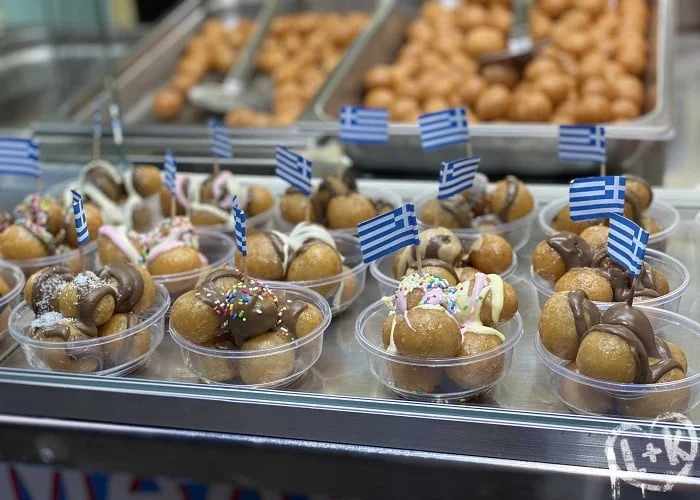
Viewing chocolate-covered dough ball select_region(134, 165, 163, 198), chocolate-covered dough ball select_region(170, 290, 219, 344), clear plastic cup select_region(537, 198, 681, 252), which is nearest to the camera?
chocolate-covered dough ball select_region(170, 290, 219, 344)

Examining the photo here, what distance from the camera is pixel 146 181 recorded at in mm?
2355

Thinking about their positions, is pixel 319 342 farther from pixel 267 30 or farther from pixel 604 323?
pixel 267 30

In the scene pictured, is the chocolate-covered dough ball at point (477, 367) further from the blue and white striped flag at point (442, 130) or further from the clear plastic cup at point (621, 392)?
the blue and white striped flag at point (442, 130)

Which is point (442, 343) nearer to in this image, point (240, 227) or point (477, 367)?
point (477, 367)

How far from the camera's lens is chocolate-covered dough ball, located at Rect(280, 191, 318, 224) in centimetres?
215

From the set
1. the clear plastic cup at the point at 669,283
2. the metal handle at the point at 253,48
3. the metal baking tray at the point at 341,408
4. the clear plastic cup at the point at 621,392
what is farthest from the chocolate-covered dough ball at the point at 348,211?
the metal handle at the point at 253,48

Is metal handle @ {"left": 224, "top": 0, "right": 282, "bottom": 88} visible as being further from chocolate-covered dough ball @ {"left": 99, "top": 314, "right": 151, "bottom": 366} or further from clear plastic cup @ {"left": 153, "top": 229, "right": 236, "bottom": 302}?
chocolate-covered dough ball @ {"left": 99, "top": 314, "right": 151, "bottom": 366}

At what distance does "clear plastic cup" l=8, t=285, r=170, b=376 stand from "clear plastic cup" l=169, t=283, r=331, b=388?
0.09 meters

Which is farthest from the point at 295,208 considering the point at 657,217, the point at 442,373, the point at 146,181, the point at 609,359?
the point at 609,359

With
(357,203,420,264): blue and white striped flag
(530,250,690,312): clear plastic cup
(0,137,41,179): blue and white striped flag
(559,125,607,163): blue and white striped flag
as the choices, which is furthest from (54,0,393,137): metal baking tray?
(530,250,690,312): clear plastic cup

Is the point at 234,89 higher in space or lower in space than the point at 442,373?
higher

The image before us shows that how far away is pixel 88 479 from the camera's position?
170cm

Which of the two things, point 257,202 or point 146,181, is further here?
point 146,181

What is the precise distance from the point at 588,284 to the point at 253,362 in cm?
65
